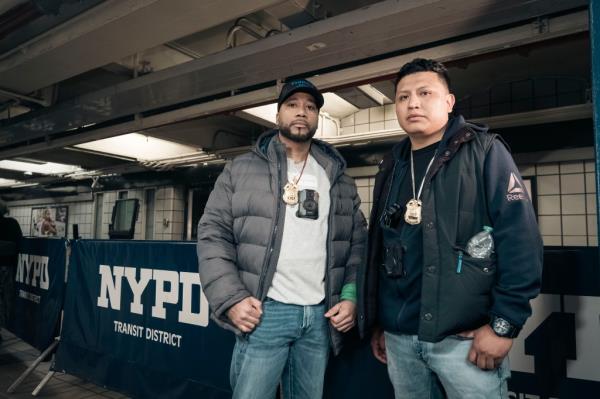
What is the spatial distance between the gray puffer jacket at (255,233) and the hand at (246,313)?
25mm

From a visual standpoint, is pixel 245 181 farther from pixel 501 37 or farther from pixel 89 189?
pixel 89 189

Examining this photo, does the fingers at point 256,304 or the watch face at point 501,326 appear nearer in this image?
the watch face at point 501,326

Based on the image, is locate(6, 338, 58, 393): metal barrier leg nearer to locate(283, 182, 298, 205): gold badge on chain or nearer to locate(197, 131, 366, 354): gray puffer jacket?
locate(197, 131, 366, 354): gray puffer jacket

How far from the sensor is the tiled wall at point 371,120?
491 cm

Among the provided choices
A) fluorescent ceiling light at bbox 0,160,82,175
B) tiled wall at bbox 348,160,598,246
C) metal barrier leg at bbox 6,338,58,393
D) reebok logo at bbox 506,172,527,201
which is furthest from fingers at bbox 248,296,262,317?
fluorescent ceiling light at bbox 0,160,82,175

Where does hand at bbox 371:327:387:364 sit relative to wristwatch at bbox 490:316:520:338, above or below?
below

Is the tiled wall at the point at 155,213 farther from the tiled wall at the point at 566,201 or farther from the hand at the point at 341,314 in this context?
the hand at the point at 341,314

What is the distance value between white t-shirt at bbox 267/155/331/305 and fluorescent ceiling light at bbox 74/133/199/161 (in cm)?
444

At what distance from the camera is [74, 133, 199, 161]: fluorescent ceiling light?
5.36m

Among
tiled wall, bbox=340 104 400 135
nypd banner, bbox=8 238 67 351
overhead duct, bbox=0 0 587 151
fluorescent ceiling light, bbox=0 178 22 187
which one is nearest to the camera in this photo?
overhead duct, bbox=0 0 587 151

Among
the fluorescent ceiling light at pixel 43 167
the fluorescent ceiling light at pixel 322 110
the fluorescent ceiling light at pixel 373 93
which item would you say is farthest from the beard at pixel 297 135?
the fluorescent ceiling light at pixel 43 167

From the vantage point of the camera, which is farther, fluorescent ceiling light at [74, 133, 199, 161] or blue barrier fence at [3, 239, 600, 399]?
fluorescent ceiling light at [74, 133, 199, 161]

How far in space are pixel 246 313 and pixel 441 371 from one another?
2.18ft

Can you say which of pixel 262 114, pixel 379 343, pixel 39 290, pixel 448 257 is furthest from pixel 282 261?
pixel 39 290
